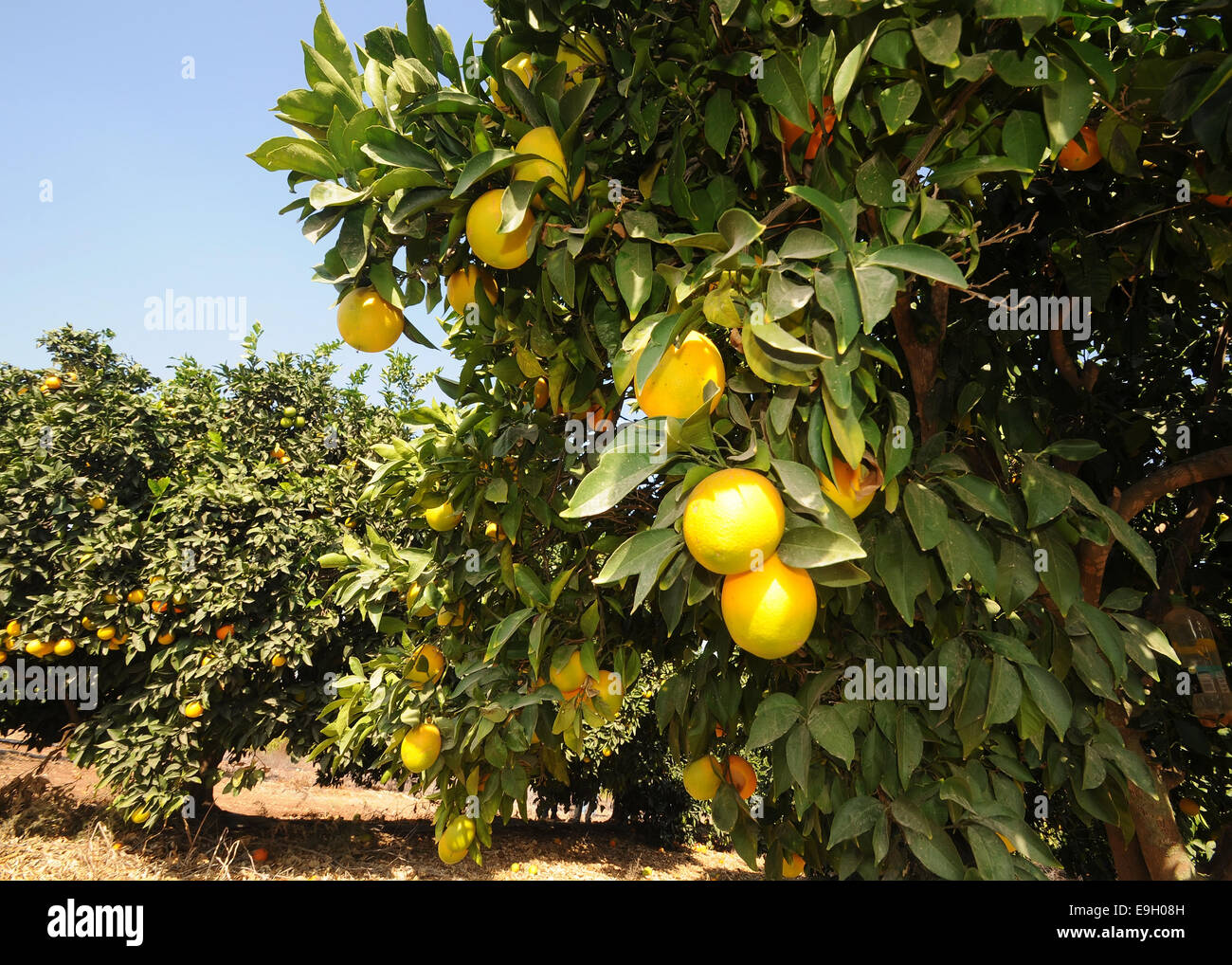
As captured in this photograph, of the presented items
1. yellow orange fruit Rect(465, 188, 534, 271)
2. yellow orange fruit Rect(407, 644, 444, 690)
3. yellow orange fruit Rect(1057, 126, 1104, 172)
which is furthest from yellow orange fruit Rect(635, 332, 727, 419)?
yellow orange fruit Rect(407, 644, 444, 690)

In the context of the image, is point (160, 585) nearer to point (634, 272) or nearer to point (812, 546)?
point (634, 272)

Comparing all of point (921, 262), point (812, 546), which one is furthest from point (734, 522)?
point (921, 262)

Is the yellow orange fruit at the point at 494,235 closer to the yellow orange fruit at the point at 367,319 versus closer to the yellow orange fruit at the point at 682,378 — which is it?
the yellow orange fruit at the point at 367,319

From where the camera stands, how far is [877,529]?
1.33 m

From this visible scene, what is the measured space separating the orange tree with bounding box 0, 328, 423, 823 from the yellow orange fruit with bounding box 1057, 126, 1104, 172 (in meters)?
4.22

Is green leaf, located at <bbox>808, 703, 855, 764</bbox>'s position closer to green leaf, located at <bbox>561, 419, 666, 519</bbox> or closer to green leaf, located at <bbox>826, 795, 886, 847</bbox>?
green leaf, located at <bbox>826, 795, 886, 847</bbox>

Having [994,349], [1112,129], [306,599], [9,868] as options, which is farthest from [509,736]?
[9,868]

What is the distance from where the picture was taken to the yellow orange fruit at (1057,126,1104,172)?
4.88ft

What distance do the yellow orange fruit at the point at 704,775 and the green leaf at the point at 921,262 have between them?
1321mm

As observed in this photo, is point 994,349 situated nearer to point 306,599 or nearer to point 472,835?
point 472,835

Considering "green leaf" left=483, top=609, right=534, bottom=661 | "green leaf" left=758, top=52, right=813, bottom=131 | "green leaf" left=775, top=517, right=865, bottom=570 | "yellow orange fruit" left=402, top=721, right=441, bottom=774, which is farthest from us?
"yellow orange fruit" left=402, top=721, right=441, bottom=774

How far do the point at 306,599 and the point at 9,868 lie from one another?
2.36 meters

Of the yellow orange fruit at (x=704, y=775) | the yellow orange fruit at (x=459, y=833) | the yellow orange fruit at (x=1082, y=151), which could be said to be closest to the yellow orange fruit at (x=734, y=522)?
the yellow orange fruit at (x=704, y=775)

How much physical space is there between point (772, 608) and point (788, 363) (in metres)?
0.32
